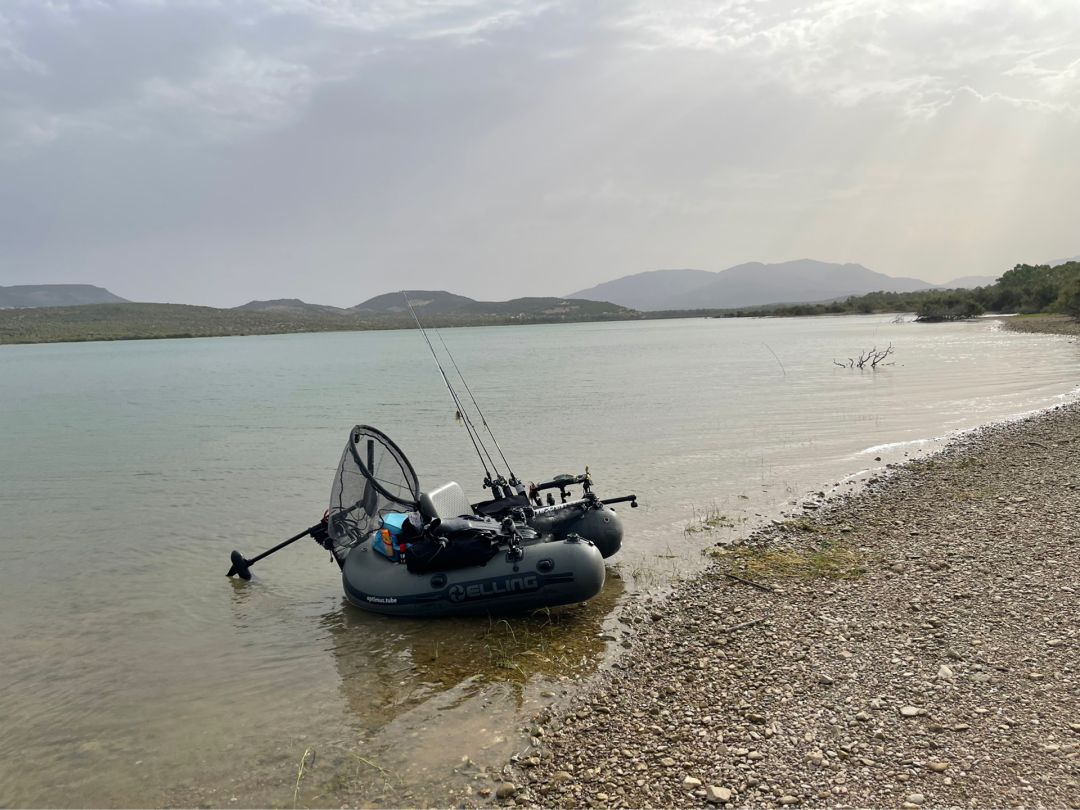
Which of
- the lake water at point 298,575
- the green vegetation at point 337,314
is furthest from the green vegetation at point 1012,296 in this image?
the lake water at point 298,575

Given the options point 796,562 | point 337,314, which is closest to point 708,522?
point 796,562

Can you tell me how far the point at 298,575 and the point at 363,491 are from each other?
185cm

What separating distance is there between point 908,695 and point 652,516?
649cm

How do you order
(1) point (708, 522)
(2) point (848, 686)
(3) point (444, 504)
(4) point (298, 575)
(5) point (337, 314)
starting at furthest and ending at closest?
(5) point (337, 314) → (1) point (708, 522) → (4) point (298, 575) → (3) point (444, 504) → (2) point (848, 686)

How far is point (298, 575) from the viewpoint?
32.7 feet

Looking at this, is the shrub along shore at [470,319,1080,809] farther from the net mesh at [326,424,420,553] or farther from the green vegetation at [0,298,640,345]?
the green vegetation at [0,298,640,345]

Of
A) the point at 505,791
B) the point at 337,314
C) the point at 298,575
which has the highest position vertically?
the point at 337,314

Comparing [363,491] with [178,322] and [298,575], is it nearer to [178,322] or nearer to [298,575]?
[298,575]

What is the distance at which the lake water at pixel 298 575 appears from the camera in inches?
224

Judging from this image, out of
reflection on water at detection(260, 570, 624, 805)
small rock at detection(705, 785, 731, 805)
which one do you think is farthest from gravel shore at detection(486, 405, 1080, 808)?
reflection on water at detection(260, 570, 624, 805)

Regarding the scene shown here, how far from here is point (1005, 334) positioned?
55.1m

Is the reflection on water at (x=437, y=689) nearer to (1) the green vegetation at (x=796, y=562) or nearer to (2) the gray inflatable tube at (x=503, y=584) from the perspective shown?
(2) the gray inflatable tube at (x=503, y=584)

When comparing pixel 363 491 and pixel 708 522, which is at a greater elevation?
pixel 363 491

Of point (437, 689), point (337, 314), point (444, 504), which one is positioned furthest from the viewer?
point (337, 314)
